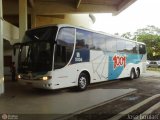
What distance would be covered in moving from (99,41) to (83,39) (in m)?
1.74

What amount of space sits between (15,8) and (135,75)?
1177cm

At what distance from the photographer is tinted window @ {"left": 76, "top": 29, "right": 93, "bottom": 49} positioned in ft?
42.0

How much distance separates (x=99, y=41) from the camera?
1473 centimetres

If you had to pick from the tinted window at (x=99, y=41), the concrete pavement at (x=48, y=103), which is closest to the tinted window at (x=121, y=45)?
the tinted window at (x=99, y=41)

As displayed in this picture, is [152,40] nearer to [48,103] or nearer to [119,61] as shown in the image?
[119,61]

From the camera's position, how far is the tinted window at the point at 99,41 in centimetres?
1431

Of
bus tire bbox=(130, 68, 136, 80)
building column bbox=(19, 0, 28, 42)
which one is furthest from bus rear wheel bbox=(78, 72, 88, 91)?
building column bbox=(19, 0, 28, 42)

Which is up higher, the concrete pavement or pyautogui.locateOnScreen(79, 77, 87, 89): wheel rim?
pyautogui.locateOnScreen(79, 77, 87, 89): wheel rim

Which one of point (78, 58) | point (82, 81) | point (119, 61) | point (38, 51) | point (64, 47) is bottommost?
point (82, 81)

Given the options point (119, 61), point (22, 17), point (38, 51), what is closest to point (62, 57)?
point (38, 51)

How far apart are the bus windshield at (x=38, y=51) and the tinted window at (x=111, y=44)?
4.94 m

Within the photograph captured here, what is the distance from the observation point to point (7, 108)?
8.77m

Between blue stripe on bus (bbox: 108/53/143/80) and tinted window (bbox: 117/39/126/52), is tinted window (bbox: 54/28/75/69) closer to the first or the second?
blue stripe on bus (bbox: 108/53/143/80)

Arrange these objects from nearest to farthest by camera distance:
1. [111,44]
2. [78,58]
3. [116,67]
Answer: [78,58] → [111,44] → [116,67]
